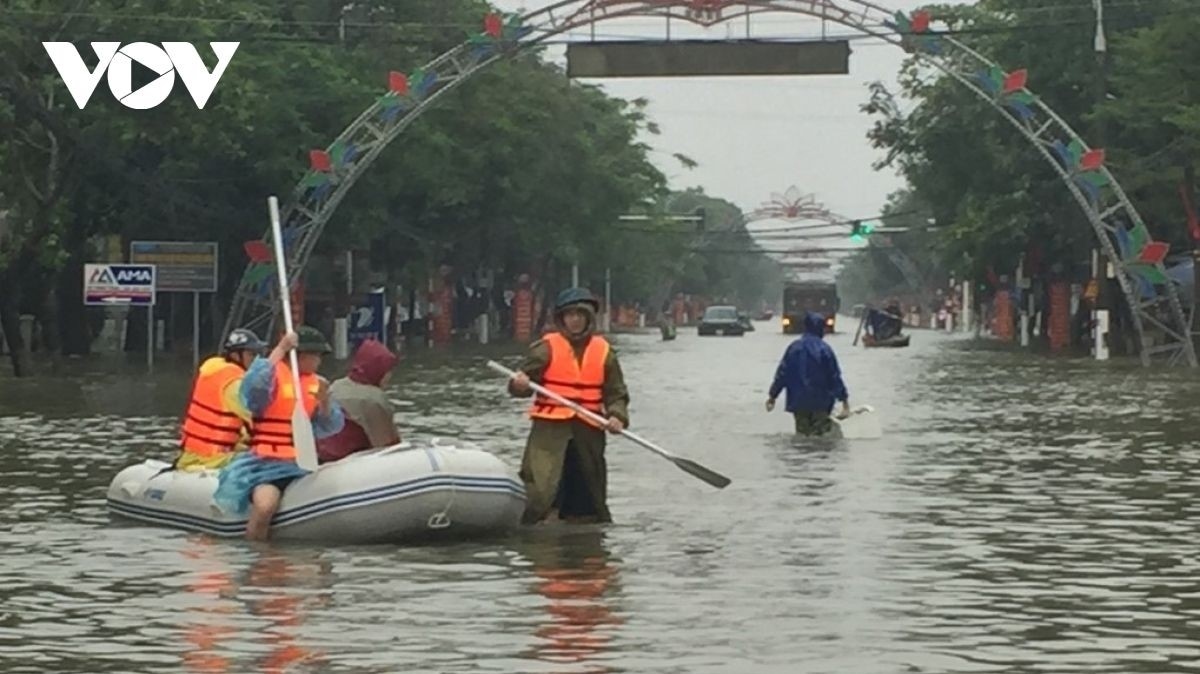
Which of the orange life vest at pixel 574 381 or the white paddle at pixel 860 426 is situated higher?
the orange life vest at pixel 574 381

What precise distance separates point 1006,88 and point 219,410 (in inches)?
1911

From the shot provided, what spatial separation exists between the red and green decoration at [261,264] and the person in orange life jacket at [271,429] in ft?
155

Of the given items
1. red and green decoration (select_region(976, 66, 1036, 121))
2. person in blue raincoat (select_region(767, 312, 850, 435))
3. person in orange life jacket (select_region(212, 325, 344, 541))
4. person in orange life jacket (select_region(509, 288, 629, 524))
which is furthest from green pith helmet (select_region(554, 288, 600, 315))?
red and green decoration (select_region(976, 66, 1036, 121))

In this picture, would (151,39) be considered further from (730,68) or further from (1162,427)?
(1162,427)

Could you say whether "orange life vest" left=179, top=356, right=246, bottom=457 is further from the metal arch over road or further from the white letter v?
the metal arch over road

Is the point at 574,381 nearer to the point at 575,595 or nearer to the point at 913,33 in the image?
the point at 575,595

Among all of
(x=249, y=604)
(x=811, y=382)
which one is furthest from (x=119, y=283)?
(x=249, y=604)

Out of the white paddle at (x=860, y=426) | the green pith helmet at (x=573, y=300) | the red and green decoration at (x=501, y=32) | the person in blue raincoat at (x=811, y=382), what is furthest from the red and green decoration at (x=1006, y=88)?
the green pith helmet at (x=573, y=300)

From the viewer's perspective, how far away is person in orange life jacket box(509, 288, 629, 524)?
2003cm

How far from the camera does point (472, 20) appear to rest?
8569 centimetres

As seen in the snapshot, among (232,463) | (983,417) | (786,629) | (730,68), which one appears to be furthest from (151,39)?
(786,629)

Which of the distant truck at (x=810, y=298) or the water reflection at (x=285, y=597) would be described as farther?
the distant truck at (x=810, y=298)

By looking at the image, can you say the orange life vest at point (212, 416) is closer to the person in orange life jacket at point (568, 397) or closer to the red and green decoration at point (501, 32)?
the person in orange life jacket at point (568, 397)

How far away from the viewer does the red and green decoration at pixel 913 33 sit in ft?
215
